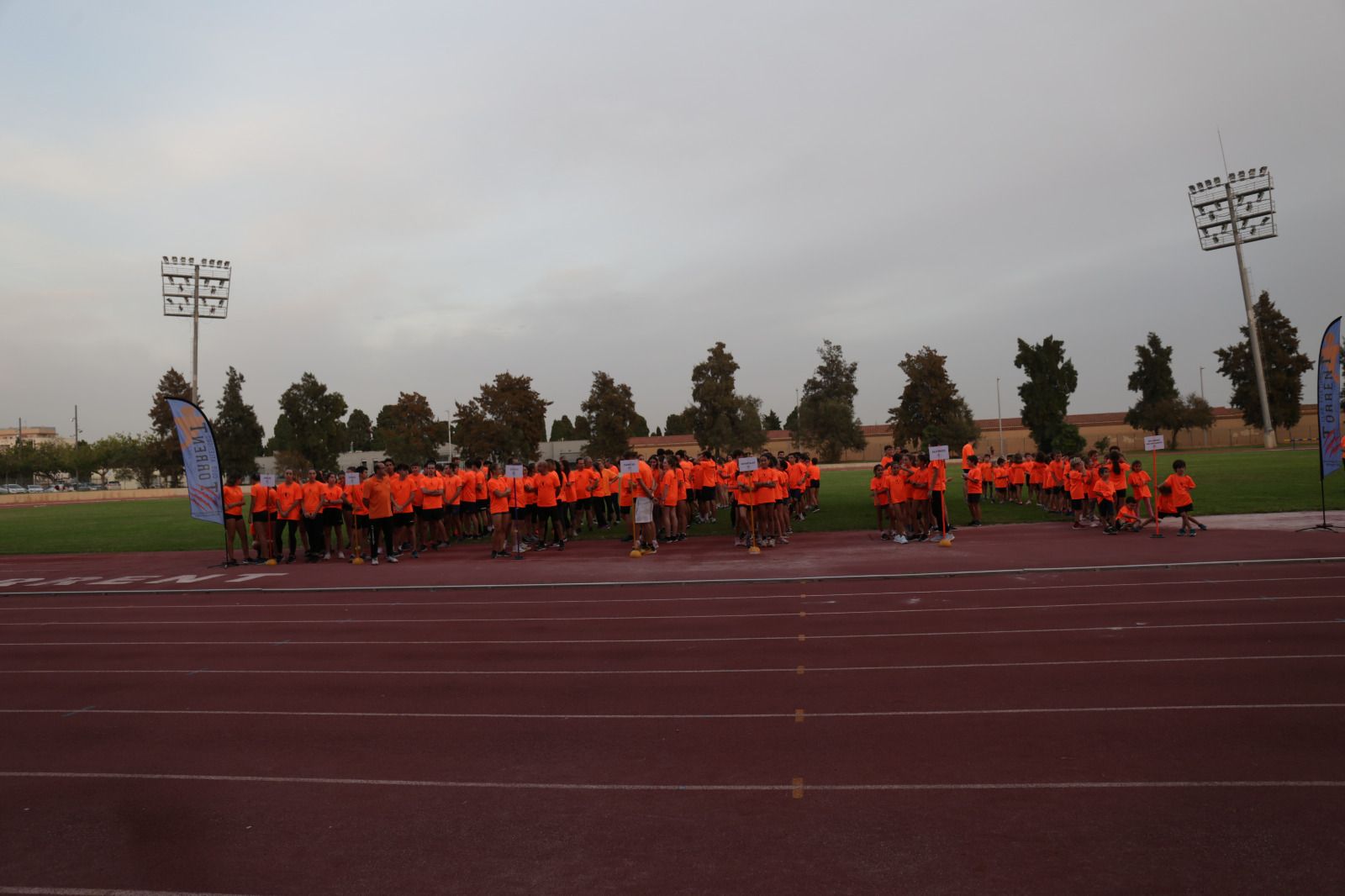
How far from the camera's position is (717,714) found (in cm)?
672

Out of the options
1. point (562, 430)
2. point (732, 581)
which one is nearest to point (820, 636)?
point (732, 581)

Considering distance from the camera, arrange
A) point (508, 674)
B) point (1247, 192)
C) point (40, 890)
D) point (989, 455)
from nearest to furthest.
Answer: point (40, 890)
point (508, 674)
point (989, 455)
point (1247, 192)

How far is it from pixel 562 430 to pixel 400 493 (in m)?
91.4

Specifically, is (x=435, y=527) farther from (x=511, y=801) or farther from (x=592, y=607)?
(x=511, y=801)

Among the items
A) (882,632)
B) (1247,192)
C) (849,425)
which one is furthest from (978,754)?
(849,425)

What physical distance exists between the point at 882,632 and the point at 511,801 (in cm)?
514

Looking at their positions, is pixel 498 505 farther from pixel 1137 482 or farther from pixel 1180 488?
pixel 1180 488

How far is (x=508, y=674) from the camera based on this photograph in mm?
8180

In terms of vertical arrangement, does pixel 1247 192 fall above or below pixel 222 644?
above

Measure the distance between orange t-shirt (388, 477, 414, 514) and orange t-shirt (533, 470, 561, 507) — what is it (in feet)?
8.43

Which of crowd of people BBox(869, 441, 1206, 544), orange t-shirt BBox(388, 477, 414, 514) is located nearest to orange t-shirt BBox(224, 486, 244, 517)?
orange t-shirt BBox(388, 477, 414, 514)

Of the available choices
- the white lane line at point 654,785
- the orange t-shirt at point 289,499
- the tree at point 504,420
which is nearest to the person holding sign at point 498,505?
the orange t-shirt at point 289,499

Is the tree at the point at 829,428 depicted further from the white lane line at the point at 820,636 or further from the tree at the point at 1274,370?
the white lane line at the point at 820,636

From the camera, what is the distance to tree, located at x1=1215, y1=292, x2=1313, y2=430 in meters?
68.9
